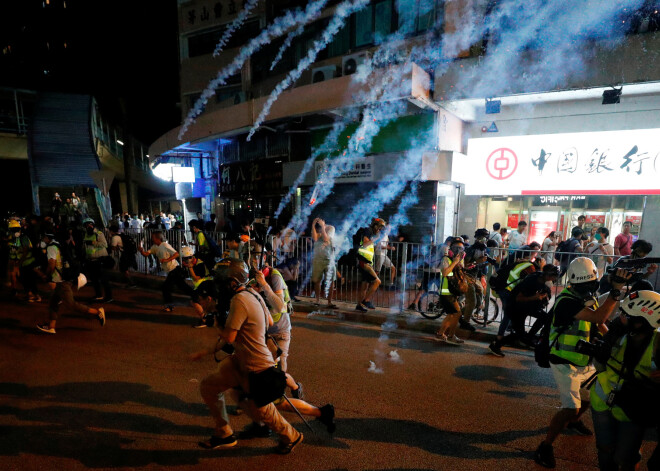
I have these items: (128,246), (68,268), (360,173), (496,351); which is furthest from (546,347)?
(128,246)

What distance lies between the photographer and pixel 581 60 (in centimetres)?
821

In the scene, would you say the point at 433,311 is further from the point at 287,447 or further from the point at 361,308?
the point at 287,447

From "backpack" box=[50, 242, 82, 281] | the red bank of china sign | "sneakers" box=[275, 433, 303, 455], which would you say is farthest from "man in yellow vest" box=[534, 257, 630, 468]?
"backpack" box=[50, 242, 82, 281]

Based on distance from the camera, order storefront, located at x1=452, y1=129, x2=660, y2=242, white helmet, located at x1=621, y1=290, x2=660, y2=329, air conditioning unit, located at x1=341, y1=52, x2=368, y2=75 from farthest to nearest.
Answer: air conditioning unit, located at x1=341, y1=52, x2=368, y2=75
storefront, located at x1=452, y1=129, x2=660, y2=242
white helmet, located at x1=621, y1=290, x2=660, y2=329

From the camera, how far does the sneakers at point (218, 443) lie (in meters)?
3.45

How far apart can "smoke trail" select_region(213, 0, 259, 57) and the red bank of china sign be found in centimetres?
1285

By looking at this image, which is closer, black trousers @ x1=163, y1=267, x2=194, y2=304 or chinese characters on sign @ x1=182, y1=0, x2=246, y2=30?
black trousers @ x1=163, y1=267, x2=194, y2=304

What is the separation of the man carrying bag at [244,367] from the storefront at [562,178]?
8.53 metres

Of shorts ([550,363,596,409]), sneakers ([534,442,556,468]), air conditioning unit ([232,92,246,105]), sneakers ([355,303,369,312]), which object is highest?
air conditioning unit ([232,92,246,105])

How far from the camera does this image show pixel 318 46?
42.9 feet

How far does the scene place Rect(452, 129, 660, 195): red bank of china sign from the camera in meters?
8.37

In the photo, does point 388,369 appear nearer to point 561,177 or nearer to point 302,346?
point 302,346

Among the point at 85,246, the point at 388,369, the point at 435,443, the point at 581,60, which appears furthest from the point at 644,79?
the point at 85,246

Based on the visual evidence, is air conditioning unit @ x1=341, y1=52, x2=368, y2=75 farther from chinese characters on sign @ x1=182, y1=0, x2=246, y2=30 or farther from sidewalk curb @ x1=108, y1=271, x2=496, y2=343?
chinese characters on sign @ x1=182, y1=0, x2=246, y2=30
